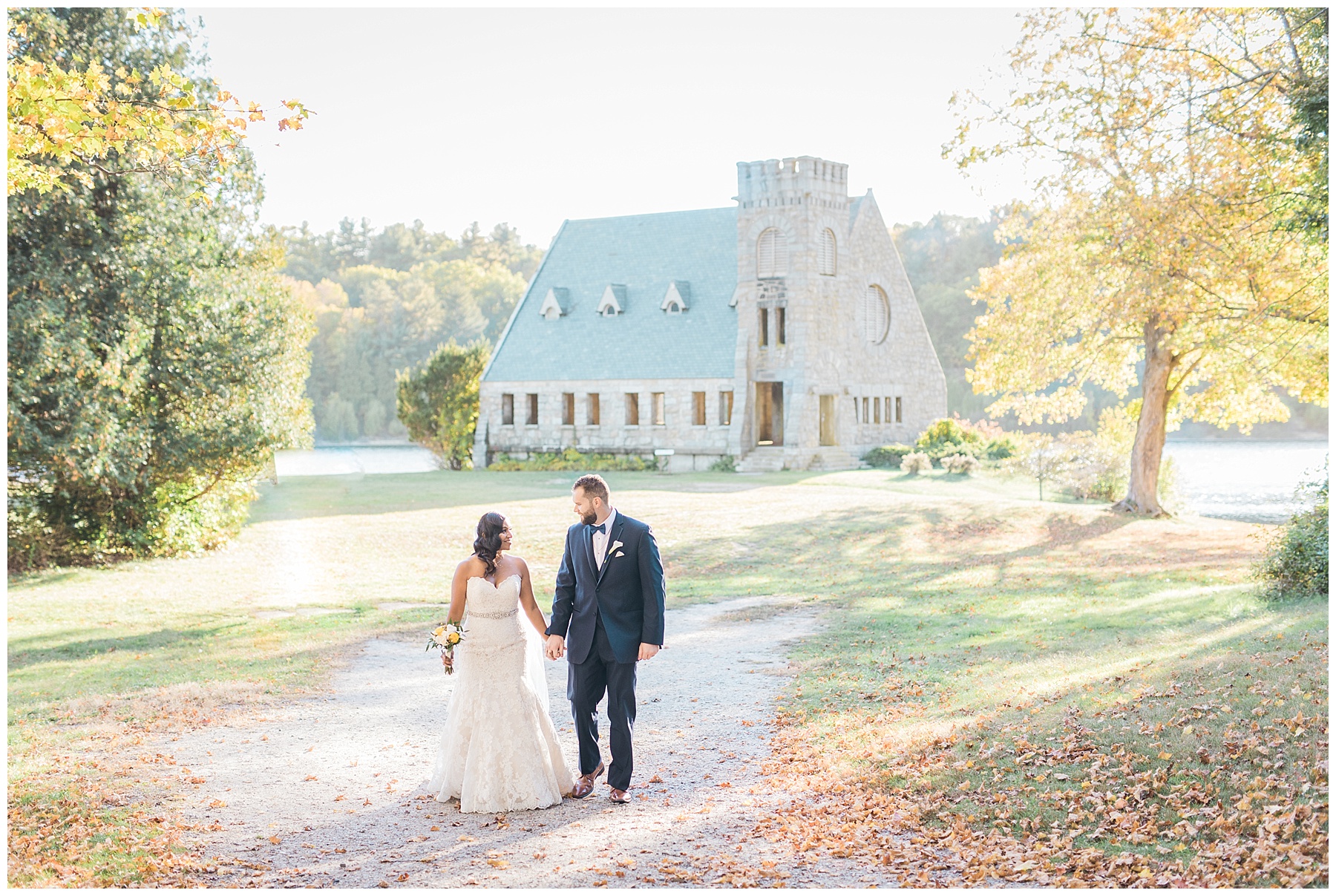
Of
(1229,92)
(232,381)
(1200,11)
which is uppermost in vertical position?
(1200,11)

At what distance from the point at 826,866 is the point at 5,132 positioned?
6.84m

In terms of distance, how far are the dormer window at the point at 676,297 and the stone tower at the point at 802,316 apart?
2.93 m

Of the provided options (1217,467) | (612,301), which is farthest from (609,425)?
(1217,467)

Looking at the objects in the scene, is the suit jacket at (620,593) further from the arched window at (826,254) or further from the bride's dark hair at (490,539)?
the arched window at (826,254)

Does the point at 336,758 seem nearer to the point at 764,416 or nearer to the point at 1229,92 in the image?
the point at 1229,92

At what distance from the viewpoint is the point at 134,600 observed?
1742 cm

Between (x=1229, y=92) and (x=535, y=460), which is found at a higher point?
(x=1229, y=92)

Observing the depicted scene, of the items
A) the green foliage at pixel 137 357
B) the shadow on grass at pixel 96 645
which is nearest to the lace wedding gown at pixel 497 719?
the shadow on grass at pixel 96 645

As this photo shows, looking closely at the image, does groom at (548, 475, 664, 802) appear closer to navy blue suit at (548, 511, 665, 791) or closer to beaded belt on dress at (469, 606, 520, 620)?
navy blue suit at (548, 511, 665, 791)

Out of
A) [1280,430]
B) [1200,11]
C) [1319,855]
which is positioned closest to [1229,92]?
[1200,11]

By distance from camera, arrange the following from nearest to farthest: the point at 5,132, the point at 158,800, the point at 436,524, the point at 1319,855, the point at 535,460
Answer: the point at 1319,855 → the point at 5,132 → the point at 158,800 → the point at 436,524 → the point at 535,460

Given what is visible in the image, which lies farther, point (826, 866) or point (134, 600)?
point (134, 600)

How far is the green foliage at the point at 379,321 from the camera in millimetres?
75625

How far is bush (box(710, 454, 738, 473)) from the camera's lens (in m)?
43.9
